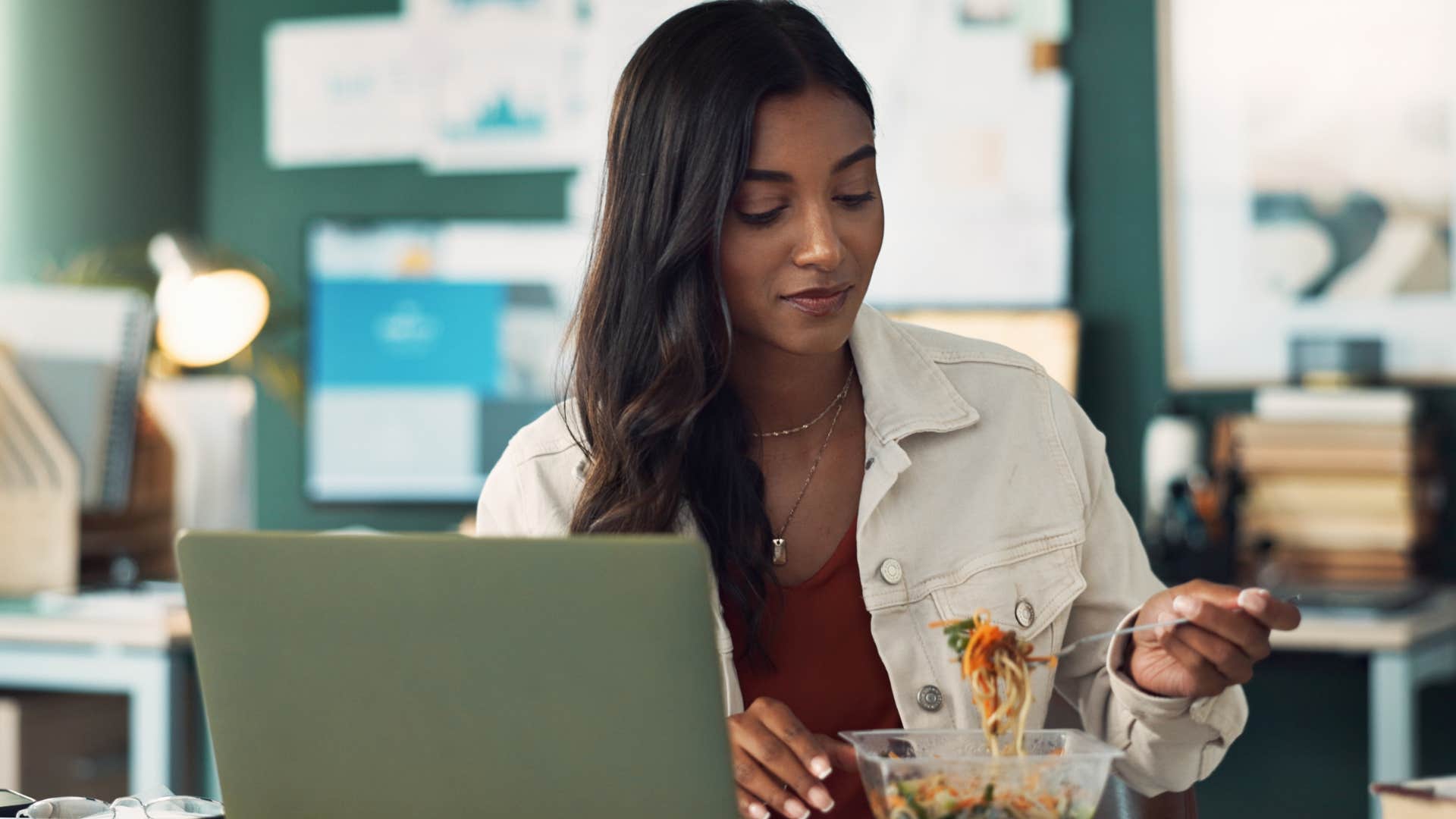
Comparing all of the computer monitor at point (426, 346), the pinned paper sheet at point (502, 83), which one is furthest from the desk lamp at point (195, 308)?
the pinned paper sheet at point (502, 83)

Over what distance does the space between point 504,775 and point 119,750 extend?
2.26 m

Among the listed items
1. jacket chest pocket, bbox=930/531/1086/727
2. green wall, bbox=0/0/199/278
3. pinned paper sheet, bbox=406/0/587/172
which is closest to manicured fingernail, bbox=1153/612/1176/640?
jacket chest pocket, bbox=930/531/1086/727

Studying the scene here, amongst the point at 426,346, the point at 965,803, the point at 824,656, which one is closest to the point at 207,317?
the point at 426,346

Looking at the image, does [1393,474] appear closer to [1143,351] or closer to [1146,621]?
[1143,351]

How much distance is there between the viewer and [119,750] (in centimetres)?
291

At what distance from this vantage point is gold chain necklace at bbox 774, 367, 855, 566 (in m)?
1.55

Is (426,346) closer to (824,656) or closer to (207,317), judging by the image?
(207,317)

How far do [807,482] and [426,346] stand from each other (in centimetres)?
206

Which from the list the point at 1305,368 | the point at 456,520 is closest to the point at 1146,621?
the point at 1305,368

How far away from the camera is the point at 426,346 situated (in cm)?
353

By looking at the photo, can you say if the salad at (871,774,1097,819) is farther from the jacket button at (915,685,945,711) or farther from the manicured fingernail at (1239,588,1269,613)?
the jacket button at (915,685,945,711)

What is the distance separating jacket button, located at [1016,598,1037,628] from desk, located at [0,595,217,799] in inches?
64.0

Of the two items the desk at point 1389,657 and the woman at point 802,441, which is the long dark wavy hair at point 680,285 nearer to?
the woman at point 802,441

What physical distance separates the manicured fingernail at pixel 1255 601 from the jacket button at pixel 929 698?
47cm
